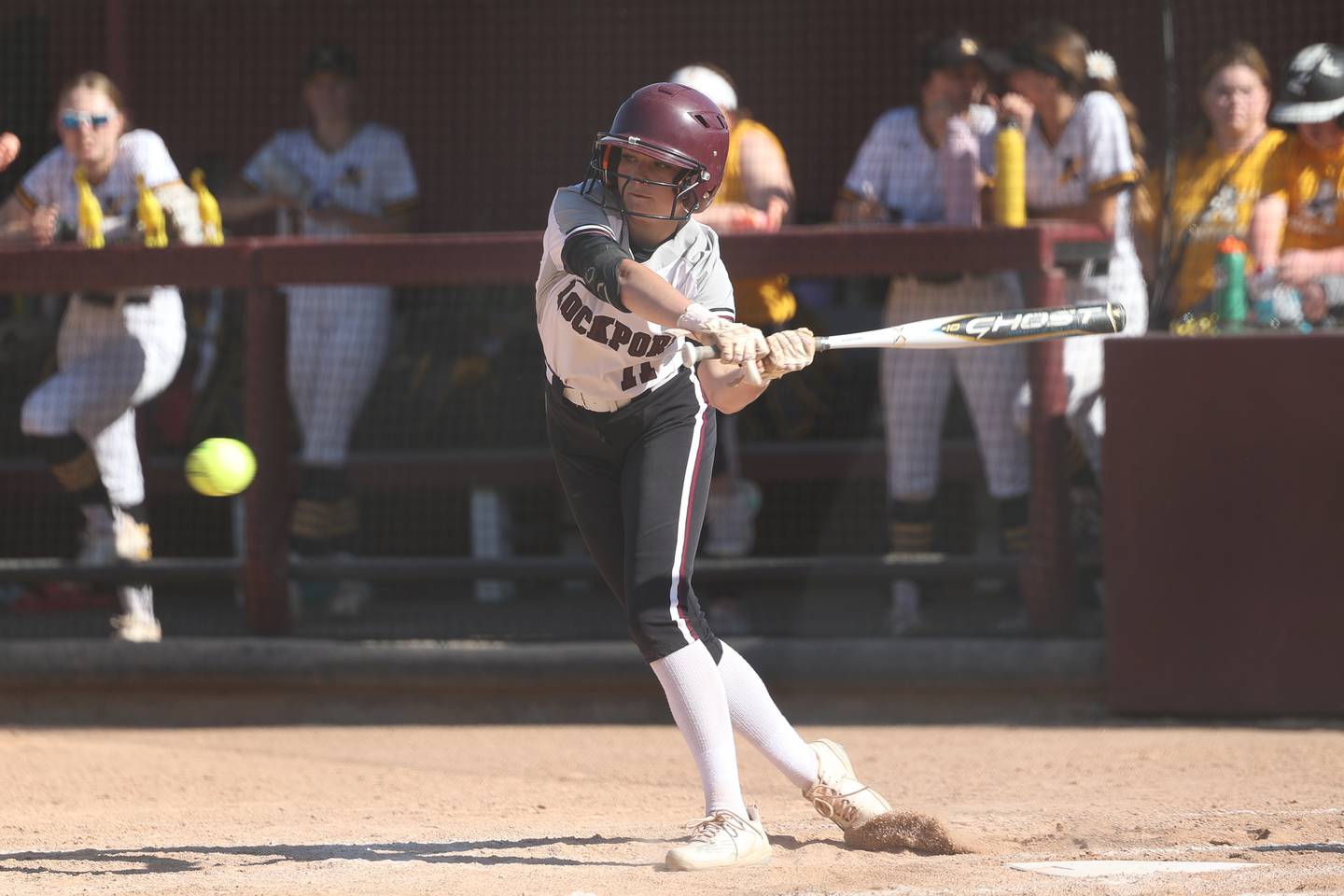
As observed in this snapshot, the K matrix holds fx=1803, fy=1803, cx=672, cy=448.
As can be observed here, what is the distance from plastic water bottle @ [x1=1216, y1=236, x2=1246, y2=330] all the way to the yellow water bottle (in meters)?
0.62

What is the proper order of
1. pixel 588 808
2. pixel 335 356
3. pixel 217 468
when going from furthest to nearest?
pixel 335 356 < pixel 217 468 < pixel 588 808

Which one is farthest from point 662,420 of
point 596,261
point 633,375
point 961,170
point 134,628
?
point 134,628

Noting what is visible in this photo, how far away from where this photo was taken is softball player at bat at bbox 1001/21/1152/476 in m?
5.80

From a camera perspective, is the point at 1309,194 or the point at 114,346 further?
the point at 114,346

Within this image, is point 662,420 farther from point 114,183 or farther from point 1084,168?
point 114,183

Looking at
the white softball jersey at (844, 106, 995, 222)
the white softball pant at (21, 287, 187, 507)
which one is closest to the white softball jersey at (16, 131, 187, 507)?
the white softball pant at (21, 287, 187, 507)

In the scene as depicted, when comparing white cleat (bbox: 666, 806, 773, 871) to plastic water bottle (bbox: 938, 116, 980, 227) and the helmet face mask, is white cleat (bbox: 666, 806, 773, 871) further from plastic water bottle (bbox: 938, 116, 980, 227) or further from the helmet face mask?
plastic water bottle (bbox: 938, 116, 980, 227)

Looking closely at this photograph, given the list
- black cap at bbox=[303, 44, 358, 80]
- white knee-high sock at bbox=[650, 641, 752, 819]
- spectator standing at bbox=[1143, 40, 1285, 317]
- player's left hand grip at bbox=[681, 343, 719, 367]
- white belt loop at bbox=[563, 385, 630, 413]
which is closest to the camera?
player's left hand grip at bbox=[681, 343, 719, 367]

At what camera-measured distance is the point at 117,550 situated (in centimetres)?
618

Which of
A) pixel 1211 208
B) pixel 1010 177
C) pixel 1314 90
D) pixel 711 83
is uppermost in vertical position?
pixel 711 83

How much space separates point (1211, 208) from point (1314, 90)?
50cm

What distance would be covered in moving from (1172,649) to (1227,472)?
56 centimetres

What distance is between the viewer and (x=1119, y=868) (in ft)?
12.1

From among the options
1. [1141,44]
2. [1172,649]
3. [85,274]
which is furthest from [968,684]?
[1141,44]
